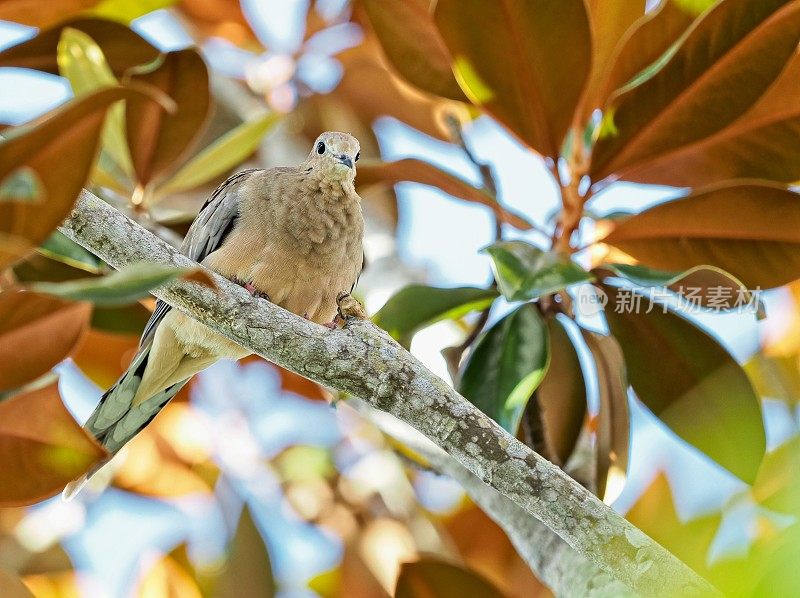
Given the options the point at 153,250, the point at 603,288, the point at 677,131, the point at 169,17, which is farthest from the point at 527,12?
the point at 169,17

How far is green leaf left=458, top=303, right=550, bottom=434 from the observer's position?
6.33ft

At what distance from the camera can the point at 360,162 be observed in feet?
7.47

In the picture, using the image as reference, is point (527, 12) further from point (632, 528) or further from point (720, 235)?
point (632, 528)

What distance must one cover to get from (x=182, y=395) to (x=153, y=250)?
1.81 metres

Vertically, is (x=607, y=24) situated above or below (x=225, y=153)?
above

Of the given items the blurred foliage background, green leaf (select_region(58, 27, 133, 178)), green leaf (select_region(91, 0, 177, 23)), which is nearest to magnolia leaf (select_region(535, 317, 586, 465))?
the blurred foliage background

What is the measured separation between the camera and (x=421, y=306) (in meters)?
2.08

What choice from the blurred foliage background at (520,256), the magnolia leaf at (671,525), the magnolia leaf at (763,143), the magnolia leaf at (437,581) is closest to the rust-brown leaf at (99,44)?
the blurred foliage background at (520,256)

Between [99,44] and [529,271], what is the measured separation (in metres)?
1.42

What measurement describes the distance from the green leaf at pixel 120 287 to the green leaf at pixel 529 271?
2.52 ft

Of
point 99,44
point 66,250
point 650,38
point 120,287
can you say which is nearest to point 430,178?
point 650,38

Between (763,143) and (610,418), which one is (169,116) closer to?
(610,418)

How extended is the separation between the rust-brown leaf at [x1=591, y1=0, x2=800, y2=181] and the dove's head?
2.13 feet

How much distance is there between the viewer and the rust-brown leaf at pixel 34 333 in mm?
1511
